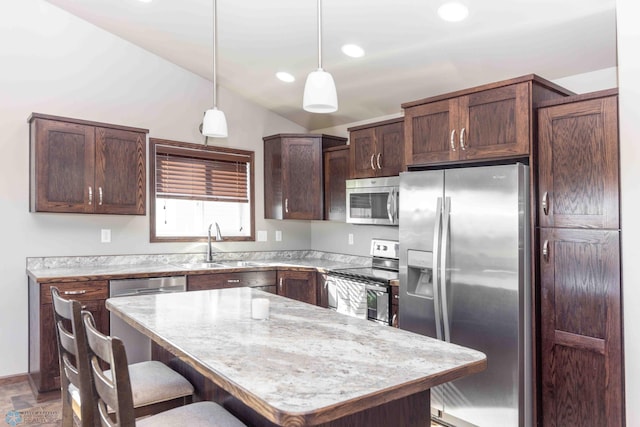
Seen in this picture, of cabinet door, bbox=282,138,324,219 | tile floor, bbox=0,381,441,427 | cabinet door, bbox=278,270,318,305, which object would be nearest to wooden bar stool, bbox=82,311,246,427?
tile floor, bbox=0,381,441,427

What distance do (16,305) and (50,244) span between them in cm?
55

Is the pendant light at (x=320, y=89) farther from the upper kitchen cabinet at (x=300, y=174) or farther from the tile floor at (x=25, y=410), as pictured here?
the upper kitchen cabinet at (x=300, y=174)

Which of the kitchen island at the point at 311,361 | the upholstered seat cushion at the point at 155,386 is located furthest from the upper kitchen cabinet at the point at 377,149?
the upholstered seat cushion at the point at 155,386

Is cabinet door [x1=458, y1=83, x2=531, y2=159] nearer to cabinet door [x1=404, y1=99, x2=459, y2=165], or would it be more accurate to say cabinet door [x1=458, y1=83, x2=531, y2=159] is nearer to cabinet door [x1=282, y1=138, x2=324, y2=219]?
cabinet door [x1=404, y1=99, x2=459, y2=165]

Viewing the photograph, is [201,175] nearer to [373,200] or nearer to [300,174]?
[300,174]

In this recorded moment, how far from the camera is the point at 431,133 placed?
3193 millimetres

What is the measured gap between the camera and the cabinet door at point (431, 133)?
305 centimetres

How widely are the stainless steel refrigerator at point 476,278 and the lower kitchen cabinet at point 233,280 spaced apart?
63.7 inches

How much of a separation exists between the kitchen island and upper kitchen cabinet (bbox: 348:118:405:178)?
198 centimetres

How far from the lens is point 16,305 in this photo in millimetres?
3746

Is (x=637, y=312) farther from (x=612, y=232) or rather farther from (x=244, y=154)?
(x=244, y=154)

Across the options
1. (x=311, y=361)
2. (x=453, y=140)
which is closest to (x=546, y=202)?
(x=453, y=140)

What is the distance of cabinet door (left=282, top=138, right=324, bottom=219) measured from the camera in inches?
184

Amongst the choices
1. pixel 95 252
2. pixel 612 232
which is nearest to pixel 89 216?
pixel 95 252
